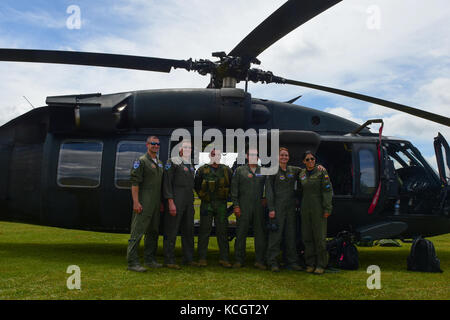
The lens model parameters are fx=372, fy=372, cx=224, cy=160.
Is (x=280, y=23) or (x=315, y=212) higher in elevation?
(x=280, y=23)

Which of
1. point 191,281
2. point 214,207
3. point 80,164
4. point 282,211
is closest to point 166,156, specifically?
point 214,207

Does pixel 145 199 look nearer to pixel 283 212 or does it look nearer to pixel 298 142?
pixel 283 212

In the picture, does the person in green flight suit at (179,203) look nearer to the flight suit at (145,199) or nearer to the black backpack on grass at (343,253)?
the flight suit at (145,199)

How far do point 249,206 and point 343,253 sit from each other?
1685 mm

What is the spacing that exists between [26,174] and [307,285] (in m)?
5.02

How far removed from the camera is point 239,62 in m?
5.95

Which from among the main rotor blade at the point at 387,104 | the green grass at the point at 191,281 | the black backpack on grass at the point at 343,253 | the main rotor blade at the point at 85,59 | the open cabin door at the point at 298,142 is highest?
the main rotor blade at the point at 85,59

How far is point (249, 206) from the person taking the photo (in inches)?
217

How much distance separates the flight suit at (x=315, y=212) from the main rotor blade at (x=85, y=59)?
114 inches

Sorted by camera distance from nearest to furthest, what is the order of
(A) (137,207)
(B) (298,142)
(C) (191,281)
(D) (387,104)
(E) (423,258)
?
(C) (191,281)
(A) (137,207)
(E) (423,258)
(B) (298,142)
(D) (387,104)

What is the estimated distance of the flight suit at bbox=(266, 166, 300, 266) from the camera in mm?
5410

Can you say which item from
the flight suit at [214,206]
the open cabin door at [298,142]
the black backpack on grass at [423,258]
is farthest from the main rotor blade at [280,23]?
the black backpack on grass at [423,258]

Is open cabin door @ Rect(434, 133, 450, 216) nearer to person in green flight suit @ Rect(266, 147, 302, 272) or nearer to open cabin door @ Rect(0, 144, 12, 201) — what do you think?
person in green flight suit @ Rect(266, 147, 302, 272)

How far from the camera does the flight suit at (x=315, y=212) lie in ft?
17.4
